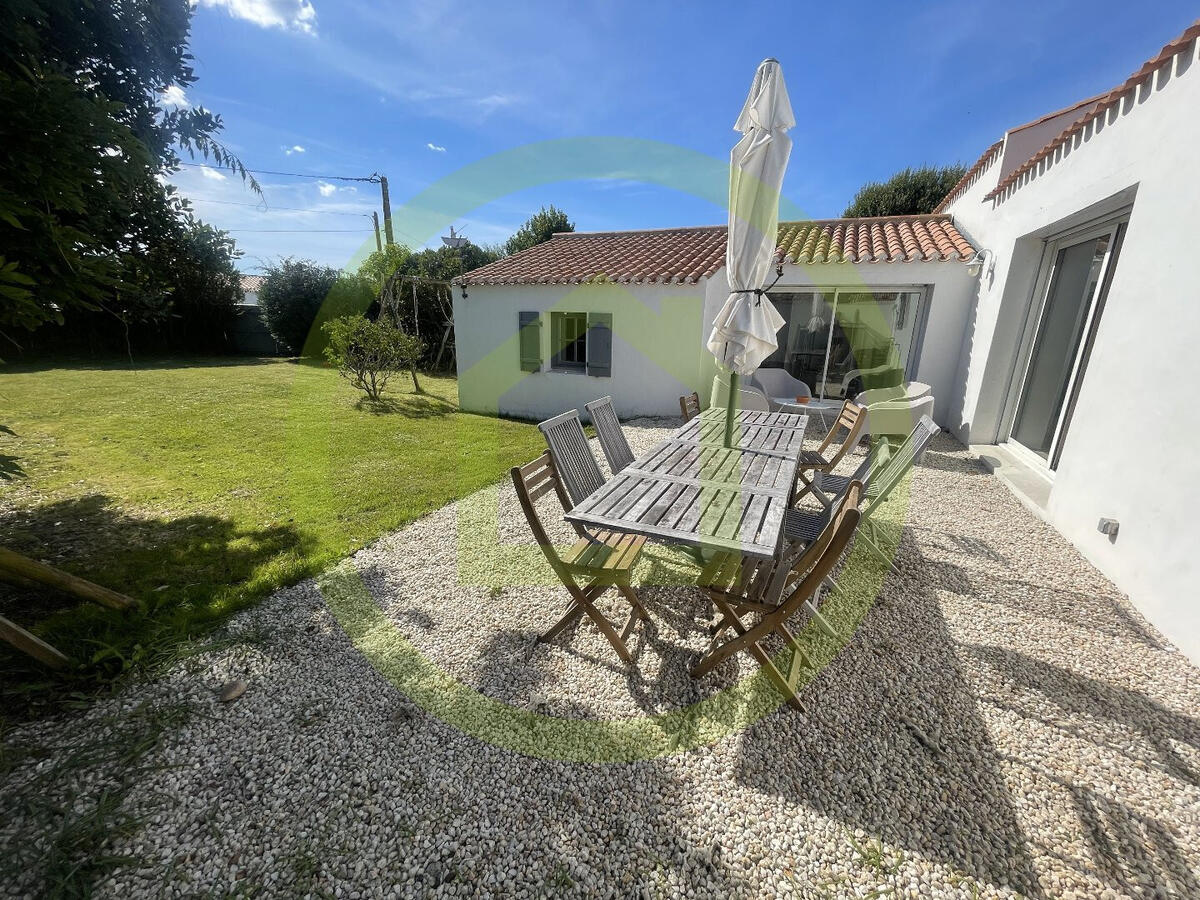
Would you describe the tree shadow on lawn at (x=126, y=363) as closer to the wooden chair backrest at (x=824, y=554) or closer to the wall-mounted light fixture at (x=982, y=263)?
the wooden chair backrest at (x=824, y=554)

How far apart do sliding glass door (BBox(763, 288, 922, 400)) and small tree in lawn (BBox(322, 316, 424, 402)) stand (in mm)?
9340

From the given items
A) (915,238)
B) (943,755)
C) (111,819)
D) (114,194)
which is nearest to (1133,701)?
(943,755)

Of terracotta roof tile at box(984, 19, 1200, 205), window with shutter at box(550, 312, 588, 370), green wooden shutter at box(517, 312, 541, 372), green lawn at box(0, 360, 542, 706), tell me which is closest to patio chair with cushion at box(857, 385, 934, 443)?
terracotta roof tile at box(984, 19, 1200, 205)

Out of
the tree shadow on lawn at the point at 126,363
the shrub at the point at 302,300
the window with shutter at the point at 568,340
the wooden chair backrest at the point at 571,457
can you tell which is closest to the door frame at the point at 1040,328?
the wooden chair backrest at the point at 571,457

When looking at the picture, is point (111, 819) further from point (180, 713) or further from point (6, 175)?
point (6, 175)

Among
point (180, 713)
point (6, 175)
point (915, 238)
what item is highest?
point (915, 238)

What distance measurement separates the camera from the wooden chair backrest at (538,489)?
2797mm

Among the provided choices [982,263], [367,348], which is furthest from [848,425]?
[367,348]

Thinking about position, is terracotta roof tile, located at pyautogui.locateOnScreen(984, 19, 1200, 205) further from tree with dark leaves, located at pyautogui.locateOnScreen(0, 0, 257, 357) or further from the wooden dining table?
tree with dark leaves, located at pyautogui.locateOnScreen(0, 0, 257, 357)

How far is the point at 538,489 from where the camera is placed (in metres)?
3.11

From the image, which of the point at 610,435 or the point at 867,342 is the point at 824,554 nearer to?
the point at 610,435

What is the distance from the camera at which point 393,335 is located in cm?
1192

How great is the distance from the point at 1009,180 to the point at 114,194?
11.0 m

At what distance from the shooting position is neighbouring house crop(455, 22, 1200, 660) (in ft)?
11.9
